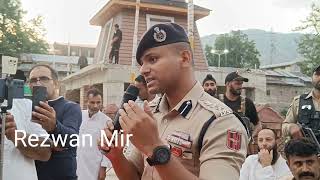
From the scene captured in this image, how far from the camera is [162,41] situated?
5.65ft

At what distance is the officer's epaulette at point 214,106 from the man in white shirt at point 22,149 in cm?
155

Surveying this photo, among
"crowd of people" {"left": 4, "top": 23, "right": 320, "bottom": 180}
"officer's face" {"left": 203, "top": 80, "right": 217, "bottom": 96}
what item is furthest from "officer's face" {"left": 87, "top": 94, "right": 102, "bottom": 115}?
"crowd of people" {"left": 4, "top": 23, "right": 320, "bottom": 180}

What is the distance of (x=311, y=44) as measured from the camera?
31.5 metres

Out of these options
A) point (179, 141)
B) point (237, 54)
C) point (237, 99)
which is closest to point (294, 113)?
point (237, 99)

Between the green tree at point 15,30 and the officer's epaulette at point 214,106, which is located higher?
the green tree at point 15,30

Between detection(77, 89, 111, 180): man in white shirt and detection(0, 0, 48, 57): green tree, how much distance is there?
27616mm

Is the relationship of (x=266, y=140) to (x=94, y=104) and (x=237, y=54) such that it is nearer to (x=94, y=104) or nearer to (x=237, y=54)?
(x=94, y=104)

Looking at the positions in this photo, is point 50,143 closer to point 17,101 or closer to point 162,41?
point 17,101

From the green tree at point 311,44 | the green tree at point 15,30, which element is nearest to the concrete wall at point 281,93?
the green tree at point 311,44

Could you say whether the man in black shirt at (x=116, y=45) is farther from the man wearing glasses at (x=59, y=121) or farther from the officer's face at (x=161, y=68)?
the officer's face at (x=161, y=68)

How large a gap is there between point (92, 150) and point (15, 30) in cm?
3065

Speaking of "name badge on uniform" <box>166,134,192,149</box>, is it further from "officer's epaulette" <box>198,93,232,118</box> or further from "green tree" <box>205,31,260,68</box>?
"green tree" <box>205,31,260,68</box>

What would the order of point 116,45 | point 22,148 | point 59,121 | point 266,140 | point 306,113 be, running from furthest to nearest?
point 116,45
point 266,140
point 306,113
point 59,121
point 22,148

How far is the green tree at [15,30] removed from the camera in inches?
1290
